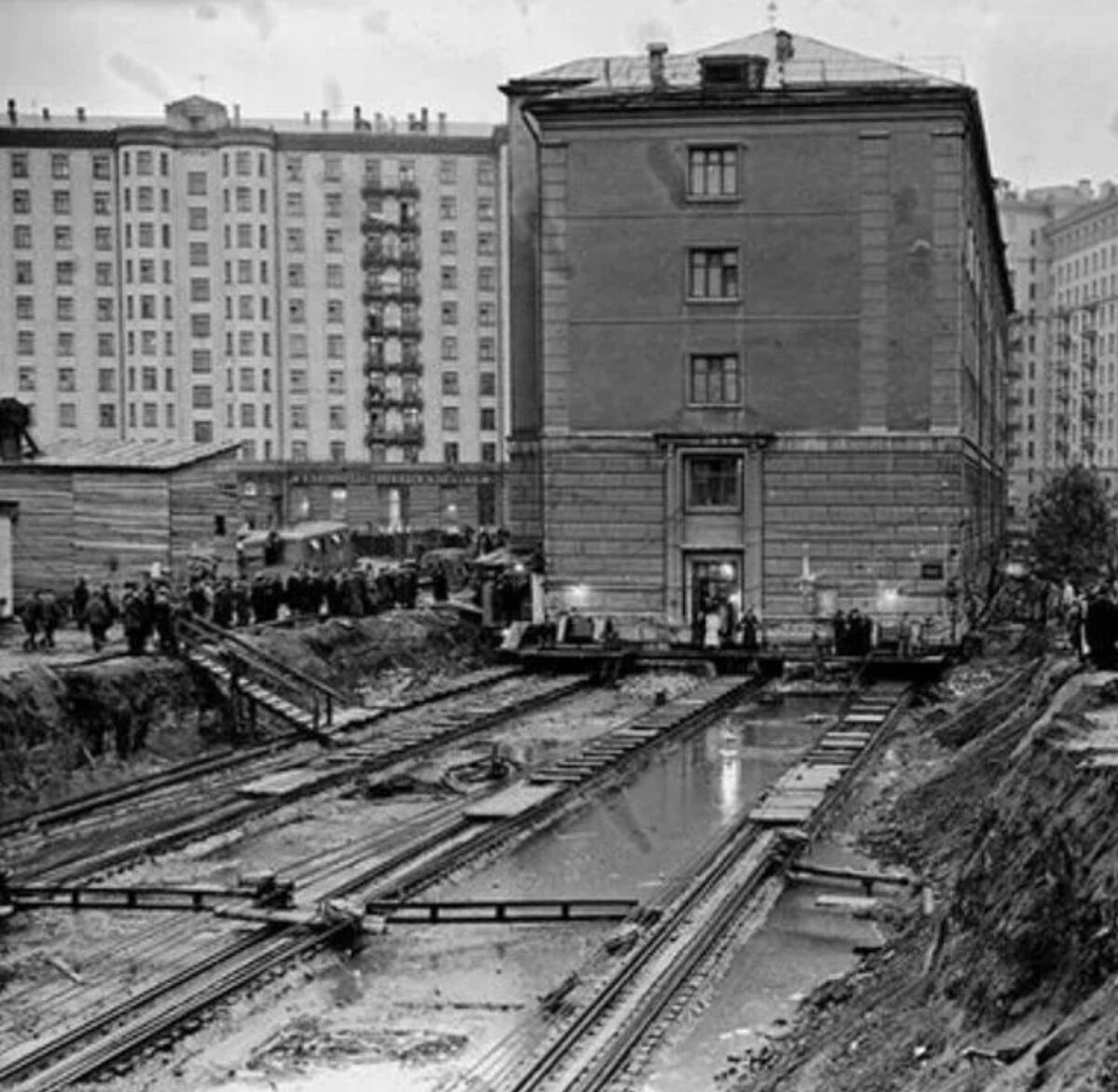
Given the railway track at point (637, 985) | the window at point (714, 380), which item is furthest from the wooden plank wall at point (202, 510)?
the railway track at point (637, 985)

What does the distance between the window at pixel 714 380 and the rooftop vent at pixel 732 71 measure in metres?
7.76

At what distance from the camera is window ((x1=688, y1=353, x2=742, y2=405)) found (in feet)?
162

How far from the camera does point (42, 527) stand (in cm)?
4575

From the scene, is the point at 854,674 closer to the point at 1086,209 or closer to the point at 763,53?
the point at 763,53

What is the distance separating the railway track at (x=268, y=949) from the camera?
1492 centimetres

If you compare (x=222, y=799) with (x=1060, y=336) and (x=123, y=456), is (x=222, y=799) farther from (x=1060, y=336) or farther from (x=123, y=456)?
(x=1060, y=336)

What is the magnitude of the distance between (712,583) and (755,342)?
6.87m

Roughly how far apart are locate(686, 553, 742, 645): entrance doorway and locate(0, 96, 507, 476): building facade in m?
53.2

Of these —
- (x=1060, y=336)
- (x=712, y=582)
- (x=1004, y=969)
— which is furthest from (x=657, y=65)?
(x=1060, y=336)

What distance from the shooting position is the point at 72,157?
335ft

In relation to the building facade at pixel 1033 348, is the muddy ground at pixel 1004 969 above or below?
below

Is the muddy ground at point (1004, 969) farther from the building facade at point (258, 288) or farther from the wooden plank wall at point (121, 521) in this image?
the building facade at point (258, 288)

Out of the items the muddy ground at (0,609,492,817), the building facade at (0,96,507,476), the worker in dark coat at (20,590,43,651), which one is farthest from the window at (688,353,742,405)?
the building facade at (0,96,507,476)

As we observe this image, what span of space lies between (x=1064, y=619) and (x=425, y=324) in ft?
209
